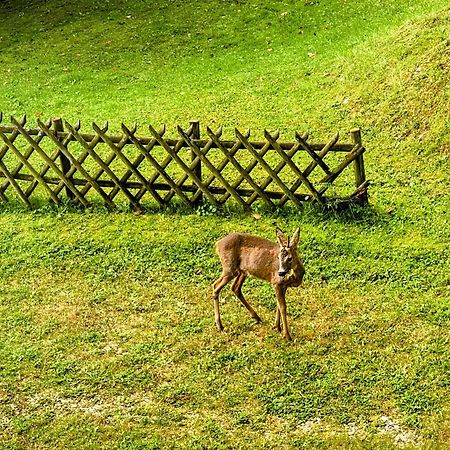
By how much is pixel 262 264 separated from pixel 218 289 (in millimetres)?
569

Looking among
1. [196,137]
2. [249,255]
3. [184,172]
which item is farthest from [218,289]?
[184,172]

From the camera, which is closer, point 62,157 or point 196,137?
point 196,137

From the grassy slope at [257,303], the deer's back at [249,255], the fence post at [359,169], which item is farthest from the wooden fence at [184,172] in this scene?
the deer's back at [249,255]

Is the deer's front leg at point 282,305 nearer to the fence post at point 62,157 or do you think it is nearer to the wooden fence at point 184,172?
the wooden fence at point 184,172

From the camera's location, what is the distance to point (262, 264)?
6664mm

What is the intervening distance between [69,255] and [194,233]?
1.59m

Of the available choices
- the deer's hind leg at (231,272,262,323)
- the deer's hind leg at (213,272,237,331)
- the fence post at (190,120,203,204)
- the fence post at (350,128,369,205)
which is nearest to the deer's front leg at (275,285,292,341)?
the deer's hind leg at (231,272,262,323)

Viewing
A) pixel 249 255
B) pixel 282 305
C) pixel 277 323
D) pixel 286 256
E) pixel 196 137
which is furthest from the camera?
pixel 196 137

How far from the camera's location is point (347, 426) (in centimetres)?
571

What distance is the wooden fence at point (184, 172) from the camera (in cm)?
862

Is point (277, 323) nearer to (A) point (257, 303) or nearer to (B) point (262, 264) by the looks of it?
(A) point (257, 303)

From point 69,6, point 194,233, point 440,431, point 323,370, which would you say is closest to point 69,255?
point 194,233

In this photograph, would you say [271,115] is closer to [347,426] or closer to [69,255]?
[69,255]

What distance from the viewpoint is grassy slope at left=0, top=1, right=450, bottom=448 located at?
Result: 5.91 meters
